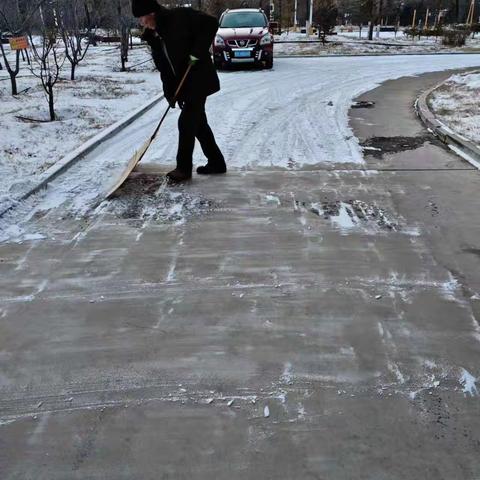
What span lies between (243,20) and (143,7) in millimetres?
12565

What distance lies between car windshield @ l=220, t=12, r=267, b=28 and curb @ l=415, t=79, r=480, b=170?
28.8ft

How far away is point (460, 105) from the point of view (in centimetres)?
912

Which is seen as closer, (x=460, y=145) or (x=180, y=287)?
(x=180, y=287)

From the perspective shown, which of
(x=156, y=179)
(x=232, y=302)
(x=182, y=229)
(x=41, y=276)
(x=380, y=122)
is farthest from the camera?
(x=380, y=122)

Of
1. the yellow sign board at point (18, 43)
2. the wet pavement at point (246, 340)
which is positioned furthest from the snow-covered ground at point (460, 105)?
the yellow sign board at point (18, 43)

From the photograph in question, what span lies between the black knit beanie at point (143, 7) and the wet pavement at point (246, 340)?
169 centimetres

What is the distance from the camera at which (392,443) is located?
2.16m

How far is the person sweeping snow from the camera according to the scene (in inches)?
191

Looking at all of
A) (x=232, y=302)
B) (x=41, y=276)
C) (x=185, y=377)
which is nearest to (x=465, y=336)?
(x=232, y=302)

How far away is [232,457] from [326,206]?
2.93 m

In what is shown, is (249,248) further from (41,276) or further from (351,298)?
(41,276)

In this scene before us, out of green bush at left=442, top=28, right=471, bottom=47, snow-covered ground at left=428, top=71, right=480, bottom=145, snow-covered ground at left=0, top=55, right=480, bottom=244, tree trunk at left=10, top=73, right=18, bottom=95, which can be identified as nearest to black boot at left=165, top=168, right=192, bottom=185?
snow-covered ground at left=0, top=55, right=480, bottom=244

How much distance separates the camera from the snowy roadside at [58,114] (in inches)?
228

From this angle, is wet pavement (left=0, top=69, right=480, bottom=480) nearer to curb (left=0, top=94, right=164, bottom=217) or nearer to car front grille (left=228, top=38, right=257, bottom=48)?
curb (left=0, top=94, right=164, bottom=217)
